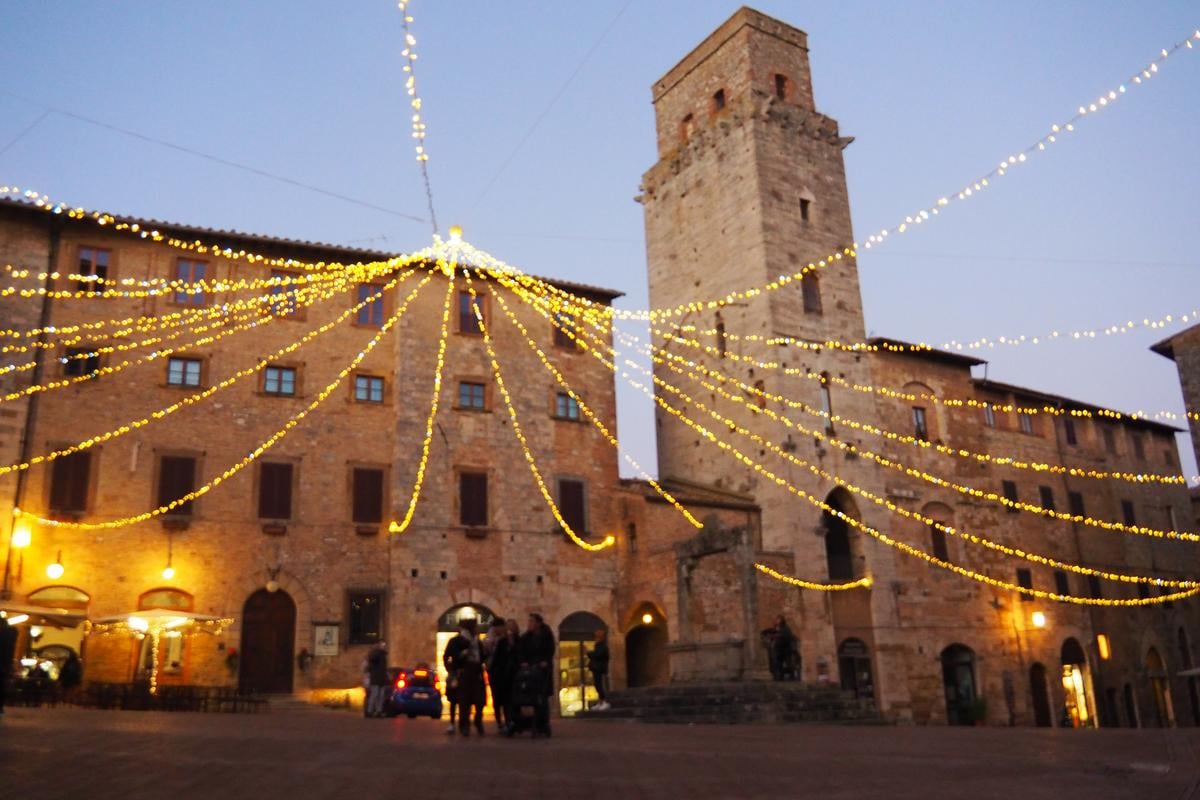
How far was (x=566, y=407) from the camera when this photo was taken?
1073 inches

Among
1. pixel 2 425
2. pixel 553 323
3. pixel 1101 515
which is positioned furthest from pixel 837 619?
pixel 2 425

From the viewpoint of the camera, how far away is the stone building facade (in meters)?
22.0

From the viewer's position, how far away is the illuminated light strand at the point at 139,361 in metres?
21.2

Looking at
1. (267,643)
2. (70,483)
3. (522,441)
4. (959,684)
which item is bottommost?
(959,684)

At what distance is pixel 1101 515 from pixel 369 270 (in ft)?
87.4

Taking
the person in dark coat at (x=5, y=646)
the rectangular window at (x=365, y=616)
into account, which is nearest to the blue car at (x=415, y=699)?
the rectangular window at (x=365, y=616)

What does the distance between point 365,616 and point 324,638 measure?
105 cm

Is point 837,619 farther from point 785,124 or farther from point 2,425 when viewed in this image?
point 2,425

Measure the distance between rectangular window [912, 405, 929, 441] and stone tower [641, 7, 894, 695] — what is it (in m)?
2.32

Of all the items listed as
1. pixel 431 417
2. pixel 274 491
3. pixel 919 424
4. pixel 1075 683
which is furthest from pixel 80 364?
pixel 1075 683

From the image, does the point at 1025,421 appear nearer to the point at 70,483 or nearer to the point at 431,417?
the point at 431,417

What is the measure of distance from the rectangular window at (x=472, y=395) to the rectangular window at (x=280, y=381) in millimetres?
4137

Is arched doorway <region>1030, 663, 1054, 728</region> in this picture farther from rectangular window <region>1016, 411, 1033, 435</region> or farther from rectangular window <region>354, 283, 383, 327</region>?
rectangular window <region>354, 283, 383, 327</region>

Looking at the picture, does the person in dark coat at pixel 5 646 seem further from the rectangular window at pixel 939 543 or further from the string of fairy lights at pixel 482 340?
the rectangular window at pixel 939 543
